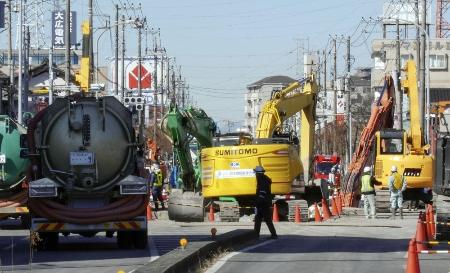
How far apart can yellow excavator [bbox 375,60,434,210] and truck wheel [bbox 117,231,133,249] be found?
71.9ft

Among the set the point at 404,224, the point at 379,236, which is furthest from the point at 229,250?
the point at 404,224

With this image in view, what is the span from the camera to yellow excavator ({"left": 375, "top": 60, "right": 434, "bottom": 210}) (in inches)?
1842

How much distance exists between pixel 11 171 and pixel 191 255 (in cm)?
806

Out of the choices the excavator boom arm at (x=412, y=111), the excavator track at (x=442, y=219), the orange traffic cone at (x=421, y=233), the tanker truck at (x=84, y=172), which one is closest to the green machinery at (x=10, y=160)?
the tanker truck at (x=84, y=172)

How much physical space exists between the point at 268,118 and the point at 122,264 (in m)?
21.5

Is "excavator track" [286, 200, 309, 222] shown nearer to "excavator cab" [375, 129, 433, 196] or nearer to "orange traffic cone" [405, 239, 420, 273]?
"excavator cab" [375, 129, 433, 196]

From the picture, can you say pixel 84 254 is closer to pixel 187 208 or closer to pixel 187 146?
pixel 187 208

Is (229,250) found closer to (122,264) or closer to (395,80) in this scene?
(122,264)

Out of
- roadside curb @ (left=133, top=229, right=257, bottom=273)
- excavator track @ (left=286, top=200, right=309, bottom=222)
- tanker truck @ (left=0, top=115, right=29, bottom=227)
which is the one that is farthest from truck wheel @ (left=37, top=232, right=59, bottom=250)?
Answer: excavator track @ (left=286, top=200, right=309, bottom=222)

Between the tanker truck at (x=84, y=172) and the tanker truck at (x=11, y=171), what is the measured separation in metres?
0.89

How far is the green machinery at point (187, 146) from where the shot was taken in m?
41.3

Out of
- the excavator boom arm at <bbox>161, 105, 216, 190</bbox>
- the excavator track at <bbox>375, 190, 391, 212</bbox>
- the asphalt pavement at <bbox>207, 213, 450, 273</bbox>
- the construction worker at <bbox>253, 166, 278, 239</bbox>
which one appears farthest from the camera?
the excavator track at <bbox>375, 190, 391, 212</bbox>

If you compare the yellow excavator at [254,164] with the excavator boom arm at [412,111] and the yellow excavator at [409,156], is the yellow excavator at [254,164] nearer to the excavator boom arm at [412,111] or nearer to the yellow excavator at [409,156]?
the yellow excavator at [409,156]

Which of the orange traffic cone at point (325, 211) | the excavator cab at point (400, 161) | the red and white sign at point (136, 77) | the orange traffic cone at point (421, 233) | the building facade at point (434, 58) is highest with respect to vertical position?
the building facade at point (434, 58)
